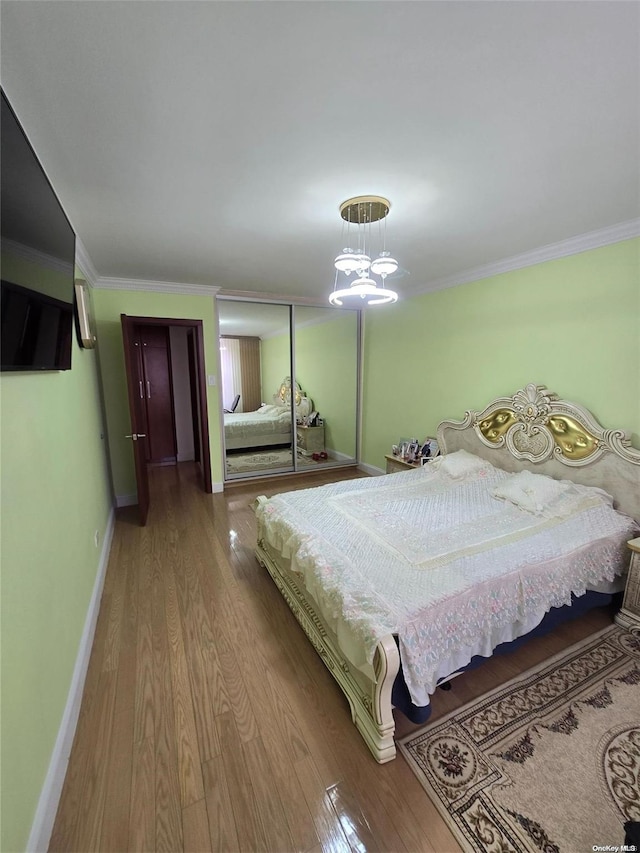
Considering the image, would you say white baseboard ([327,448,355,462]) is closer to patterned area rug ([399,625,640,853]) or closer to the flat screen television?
patterned area rug ([399,625,640,853])

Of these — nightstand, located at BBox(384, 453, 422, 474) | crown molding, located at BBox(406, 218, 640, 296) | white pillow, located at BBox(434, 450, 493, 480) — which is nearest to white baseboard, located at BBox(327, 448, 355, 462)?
nightstand, located at BBox(384, 453, 422, 474)

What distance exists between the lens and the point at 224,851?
3.59 feet

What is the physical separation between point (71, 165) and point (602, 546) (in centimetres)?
340

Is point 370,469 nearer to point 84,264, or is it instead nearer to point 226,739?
point 226,739

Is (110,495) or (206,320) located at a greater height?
(206,320)

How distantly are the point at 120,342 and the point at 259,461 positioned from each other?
226 cm

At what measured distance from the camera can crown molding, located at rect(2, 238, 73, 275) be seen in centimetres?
96

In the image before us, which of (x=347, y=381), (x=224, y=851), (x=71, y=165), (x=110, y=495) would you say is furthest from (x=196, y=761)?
(x=347, y=381)

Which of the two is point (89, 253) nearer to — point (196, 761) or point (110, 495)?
point (110, 495)

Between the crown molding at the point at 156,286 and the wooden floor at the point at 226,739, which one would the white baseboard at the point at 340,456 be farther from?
the wooden floor at the point at 226,739

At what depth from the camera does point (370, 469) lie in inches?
197

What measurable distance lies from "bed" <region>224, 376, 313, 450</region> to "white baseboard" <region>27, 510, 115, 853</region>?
2.74 m

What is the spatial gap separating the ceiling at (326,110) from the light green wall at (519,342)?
46 centimetres

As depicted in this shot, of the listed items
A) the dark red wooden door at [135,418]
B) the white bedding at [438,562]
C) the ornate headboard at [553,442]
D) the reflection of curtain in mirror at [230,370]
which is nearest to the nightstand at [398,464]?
the ornate headboard at [553,442]
